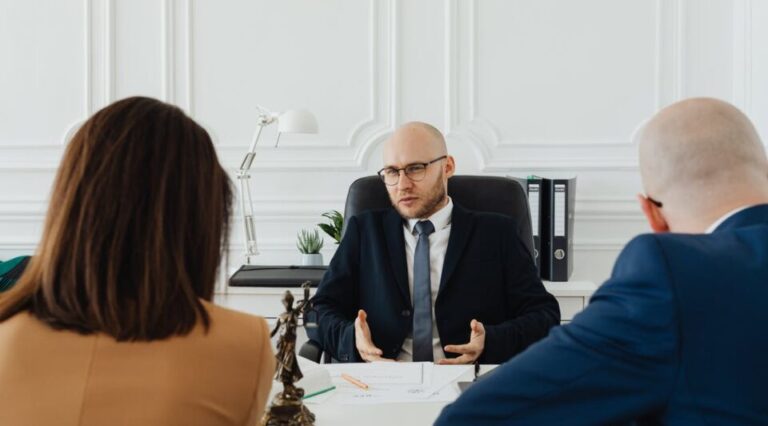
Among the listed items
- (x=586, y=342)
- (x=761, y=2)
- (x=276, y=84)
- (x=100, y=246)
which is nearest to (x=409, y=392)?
(x=586, y=342)

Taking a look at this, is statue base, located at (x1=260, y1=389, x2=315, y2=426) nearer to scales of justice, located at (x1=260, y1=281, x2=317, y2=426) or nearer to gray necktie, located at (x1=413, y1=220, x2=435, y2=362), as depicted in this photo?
scales of justice, located at (x1=260, y1=281, x2=317, y2=426)

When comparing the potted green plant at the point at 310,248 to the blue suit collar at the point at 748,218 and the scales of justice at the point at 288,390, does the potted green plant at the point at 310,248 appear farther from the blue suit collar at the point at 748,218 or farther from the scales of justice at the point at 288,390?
the blue suit collar at the point at 748,218

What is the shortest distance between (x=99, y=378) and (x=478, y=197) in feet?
6.05

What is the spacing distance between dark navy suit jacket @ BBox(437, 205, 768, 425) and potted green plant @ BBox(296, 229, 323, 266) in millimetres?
2453

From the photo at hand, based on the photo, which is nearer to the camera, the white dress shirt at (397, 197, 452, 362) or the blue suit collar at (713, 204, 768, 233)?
the blue suit collar at (713, 204, 768, 233)

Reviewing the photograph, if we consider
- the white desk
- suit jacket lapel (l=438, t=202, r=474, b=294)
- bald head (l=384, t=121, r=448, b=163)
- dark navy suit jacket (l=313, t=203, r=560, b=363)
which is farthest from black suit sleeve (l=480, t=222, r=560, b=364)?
the white desk

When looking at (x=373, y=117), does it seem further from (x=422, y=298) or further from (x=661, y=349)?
(x=661, y=349)

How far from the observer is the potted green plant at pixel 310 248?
11.5 ft

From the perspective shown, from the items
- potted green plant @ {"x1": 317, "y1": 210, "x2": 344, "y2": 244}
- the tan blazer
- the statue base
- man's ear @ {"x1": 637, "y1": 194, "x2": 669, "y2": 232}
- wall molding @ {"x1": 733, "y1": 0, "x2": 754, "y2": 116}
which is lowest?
the statue base

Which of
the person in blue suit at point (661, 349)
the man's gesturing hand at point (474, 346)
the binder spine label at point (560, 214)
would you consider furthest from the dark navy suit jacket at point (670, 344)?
the binder spine label at point (560, 214)

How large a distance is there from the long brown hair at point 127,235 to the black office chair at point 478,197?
154 centimetres

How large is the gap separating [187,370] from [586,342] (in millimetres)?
522

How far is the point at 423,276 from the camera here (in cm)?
254

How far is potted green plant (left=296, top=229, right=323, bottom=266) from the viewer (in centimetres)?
352
